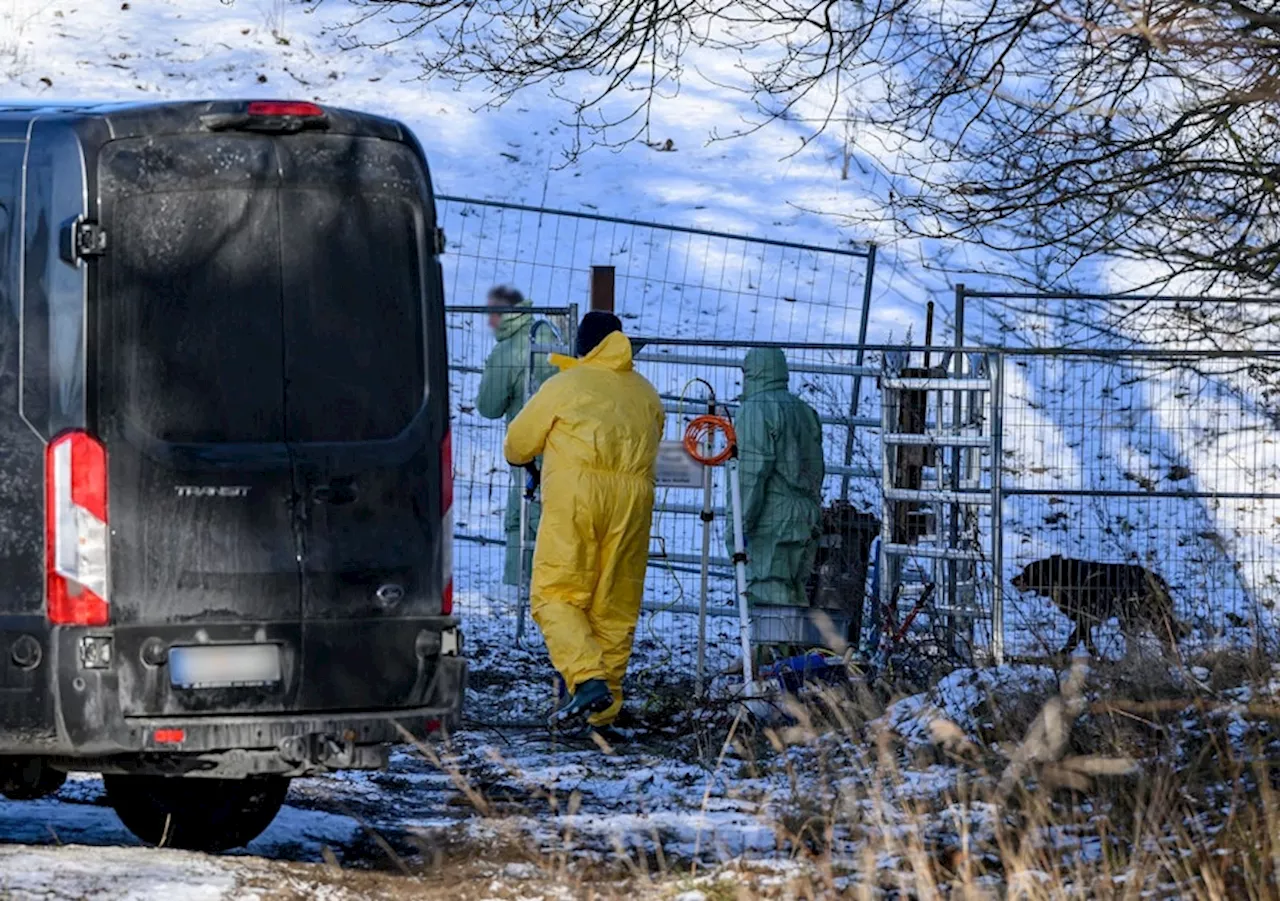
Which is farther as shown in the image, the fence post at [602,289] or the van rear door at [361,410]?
the fence post at [602,289]

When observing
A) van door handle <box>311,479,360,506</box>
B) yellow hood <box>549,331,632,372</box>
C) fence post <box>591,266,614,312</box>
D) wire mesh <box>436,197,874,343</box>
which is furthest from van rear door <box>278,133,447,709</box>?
wire mesh <box>436,197,874,343</box>

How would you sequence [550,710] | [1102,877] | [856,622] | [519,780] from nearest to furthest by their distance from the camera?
[1102,877]
[519,780]
[550,710]
[856,622]

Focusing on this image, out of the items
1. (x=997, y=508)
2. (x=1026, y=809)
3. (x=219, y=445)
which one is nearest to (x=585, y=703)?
(x=997, y=508)

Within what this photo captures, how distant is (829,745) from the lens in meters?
7.14

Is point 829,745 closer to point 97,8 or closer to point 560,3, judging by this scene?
point 560,3

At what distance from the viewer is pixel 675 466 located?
9.06 m

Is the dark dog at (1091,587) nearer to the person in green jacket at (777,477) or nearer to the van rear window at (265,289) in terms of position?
the person in green jacket at (777,477)

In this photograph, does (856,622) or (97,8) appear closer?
(856,622)

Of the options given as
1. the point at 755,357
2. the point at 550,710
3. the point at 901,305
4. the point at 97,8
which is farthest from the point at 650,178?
the point at 550,710

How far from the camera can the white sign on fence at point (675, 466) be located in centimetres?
904

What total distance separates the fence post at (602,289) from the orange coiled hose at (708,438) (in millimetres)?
855

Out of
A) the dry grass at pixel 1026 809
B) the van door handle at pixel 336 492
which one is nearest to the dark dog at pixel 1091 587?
the dry grass at pixel 1026 809

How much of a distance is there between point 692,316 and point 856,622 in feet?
29.9

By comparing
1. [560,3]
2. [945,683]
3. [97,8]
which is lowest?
[945,683]
